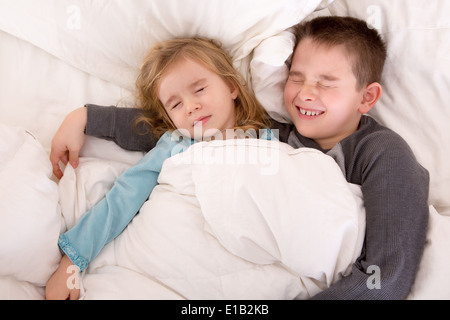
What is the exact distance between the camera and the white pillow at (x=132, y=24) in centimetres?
98

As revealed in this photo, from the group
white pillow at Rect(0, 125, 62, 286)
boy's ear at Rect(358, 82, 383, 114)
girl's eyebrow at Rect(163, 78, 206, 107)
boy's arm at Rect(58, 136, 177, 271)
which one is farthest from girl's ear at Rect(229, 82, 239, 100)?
white pillow at Rect(0, 125, 62, 286)

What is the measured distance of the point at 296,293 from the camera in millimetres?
750

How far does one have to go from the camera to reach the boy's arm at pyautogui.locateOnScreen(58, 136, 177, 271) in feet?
2.70

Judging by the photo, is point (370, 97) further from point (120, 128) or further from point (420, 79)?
point (120, 128)

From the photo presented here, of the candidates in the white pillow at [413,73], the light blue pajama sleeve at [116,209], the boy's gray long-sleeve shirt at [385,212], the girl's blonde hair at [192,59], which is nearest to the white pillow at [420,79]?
the white pillow at [413,73]

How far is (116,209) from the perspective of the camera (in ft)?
2.90

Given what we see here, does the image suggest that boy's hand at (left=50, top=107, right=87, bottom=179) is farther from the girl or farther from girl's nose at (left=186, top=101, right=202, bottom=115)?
girl's nose at (left=186, top=101, right=202, bottom=115)

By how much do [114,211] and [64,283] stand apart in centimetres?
19

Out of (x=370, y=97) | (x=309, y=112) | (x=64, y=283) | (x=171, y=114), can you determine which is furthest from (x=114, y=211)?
(x=370, y=97)

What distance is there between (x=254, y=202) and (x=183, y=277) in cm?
22

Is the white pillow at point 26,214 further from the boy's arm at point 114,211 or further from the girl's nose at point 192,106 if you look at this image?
the girl's nose at point 192,106

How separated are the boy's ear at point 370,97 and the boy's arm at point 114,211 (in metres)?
0.53
